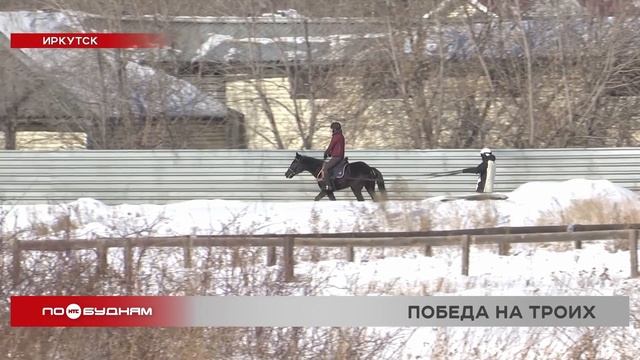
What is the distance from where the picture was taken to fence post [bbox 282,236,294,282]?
314 inches

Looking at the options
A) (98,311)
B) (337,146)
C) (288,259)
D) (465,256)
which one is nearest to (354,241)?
(465,256)

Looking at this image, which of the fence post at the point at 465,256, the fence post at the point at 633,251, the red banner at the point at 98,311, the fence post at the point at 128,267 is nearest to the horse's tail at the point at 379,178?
the fence post at the point at 465,256

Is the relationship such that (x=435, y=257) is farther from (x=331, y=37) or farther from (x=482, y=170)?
(x=331, y=37)

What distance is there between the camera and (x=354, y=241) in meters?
12.5

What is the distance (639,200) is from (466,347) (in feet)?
39.3

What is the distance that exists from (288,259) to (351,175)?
9883 mm

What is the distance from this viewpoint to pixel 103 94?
971 inches

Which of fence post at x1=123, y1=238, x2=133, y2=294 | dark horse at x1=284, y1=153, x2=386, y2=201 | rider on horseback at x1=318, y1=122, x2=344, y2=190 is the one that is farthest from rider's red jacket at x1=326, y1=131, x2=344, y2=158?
fence post at x1=123, y1=238, x2=133, y2=294

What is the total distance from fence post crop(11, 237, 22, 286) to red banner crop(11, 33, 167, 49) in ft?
45.5

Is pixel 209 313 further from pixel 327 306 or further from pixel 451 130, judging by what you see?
pixel 451 130

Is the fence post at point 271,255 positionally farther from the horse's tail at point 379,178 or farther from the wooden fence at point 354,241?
the horse's tail at point 379,178

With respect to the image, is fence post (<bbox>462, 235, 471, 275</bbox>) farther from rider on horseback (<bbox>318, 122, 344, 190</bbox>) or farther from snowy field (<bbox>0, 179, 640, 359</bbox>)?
rider on horseback (<bbox>318, 122, 344, 190</bbox>)

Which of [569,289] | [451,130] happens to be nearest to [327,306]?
[569,289]

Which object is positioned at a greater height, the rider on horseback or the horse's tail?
the rider on horseback
